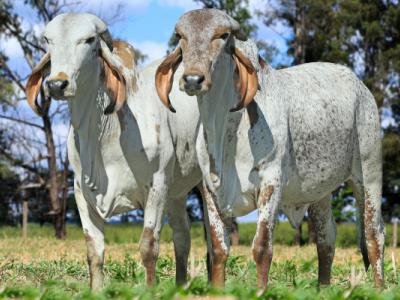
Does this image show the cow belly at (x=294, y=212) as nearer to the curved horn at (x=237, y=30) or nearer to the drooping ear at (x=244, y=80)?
the drooping ear at (x=244, y=80)

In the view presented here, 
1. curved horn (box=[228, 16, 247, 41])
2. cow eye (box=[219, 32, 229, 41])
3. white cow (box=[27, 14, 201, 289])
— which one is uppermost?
curved horn (box=[228, 16, 247, 41])

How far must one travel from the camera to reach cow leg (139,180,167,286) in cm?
668

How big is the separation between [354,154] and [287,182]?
1.26 m

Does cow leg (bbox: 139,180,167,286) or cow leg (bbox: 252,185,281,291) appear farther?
cow leg (bbox: 139,180,167,286)


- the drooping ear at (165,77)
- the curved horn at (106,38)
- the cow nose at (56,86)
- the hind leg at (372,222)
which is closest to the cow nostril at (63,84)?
the cow nose at (56,86)

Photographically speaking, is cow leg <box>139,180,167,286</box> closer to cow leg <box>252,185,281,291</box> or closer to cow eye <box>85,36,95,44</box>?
cow leg <box>252,185,281,291</box>

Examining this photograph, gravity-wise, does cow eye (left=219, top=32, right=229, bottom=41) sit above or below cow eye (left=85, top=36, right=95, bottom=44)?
below

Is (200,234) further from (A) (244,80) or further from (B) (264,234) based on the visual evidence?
(A) (244,80)

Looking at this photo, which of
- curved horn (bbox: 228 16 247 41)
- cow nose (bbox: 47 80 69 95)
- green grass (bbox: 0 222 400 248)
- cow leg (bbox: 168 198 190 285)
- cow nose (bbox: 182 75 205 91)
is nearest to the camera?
cow nose (bbox: 182 75 205 91)

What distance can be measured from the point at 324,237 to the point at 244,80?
2514mm

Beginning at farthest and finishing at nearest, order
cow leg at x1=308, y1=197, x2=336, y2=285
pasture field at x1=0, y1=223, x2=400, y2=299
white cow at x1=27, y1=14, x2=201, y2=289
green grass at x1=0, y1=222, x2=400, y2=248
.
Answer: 1. green grass at x1=0, y1=222, x2=400, y2=248
2. cow leg at x1=308, y1=197, x2=336, y2=285
3. white cow at x1=27, y1=14, x2=201, y2=289
4. pasture field at x1=0, y1=223, x2=400, y2=299

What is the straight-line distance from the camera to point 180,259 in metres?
8.05

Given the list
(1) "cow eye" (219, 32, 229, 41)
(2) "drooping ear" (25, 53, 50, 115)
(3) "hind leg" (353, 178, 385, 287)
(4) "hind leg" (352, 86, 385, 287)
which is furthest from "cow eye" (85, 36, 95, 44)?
(3) "hind leg" (353, 178, 385, 287)

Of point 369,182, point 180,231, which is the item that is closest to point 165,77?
point 180,231
